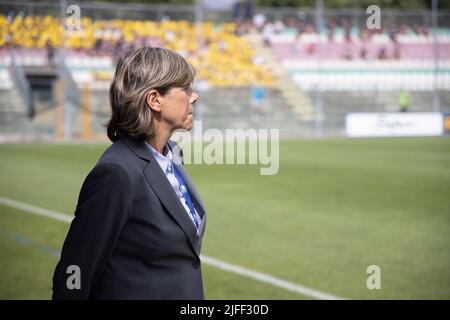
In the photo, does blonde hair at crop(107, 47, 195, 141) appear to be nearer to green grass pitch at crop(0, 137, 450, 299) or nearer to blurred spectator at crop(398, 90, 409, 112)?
green grass pitch at crop(0, 137, 450, 299)

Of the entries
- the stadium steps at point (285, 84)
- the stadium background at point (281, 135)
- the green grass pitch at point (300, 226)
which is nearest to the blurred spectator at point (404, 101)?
the stadium background at point (281, 135)

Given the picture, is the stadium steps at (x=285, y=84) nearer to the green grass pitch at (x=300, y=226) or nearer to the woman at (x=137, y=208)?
the green grass pitch at (x=300, y=226)

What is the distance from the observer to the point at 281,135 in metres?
30.5

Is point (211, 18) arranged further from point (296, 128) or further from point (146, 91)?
point (146, 91)

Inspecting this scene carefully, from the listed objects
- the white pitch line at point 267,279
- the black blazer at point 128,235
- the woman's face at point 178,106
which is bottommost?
the white pitch line at point 267,279

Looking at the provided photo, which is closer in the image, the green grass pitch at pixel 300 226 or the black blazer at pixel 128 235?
the black blazer at pixel 128 235

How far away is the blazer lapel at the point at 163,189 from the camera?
2350mm

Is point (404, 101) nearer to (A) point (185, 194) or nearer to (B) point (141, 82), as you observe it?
(A) point (185, 194)

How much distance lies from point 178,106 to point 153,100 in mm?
98

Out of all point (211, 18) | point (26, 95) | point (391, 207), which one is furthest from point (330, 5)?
point (391, 207)

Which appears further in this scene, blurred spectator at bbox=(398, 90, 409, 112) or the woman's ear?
blurred spectator at bbox=(398, 90, 409, 112)

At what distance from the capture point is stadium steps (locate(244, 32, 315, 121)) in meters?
33.0

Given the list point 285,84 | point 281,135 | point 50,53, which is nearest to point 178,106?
point 281,135

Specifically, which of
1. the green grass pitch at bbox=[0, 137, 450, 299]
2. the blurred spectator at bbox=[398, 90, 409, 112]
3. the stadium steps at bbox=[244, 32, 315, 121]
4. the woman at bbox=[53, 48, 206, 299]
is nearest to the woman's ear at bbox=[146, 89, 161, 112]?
the woman at bbox=[53, 48, 206, 299]
